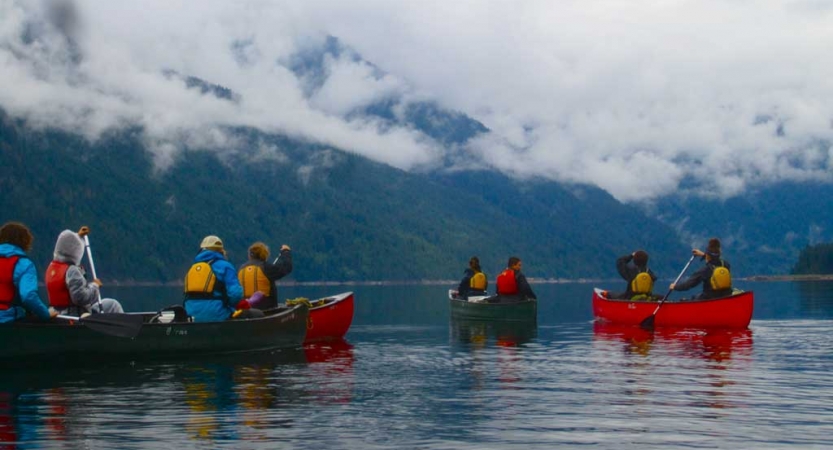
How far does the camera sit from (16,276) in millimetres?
22000

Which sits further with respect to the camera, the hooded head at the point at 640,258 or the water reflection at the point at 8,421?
the hooded head at the point at 640,258

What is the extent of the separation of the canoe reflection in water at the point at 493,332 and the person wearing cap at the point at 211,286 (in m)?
9.74

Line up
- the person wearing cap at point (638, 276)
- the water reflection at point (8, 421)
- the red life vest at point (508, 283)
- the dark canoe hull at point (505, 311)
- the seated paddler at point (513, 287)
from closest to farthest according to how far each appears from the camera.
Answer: the water reflection at point (8, 421)
the person wearing cap at point (638, 276)
the dark canoe hull at point (505, 311)
the seated paddler at point (513, 287)
the red life vest at point (508, 283)

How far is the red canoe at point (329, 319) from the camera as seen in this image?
112 feet

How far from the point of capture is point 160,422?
16547mm

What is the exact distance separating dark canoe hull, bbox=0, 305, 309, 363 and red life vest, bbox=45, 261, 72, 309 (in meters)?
0.66

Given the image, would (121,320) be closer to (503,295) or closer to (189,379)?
(189,379)

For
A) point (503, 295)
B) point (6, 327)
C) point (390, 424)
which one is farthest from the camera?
point (503, 295)

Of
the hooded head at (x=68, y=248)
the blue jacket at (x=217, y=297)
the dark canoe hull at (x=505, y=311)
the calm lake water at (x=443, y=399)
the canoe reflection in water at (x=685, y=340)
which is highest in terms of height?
the hooded head at (x=68, y=248)

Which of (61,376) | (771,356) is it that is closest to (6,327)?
(61,376)

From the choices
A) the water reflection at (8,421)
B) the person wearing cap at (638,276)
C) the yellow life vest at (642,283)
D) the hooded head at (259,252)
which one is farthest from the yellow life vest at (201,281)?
the yellow life vest at (642,283)

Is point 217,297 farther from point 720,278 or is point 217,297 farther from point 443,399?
point 720,278

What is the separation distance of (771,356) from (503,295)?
17.7 metres

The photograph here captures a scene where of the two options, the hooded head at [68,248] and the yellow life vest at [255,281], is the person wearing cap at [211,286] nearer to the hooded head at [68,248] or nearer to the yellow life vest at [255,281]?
the hooded head at [68,248]
